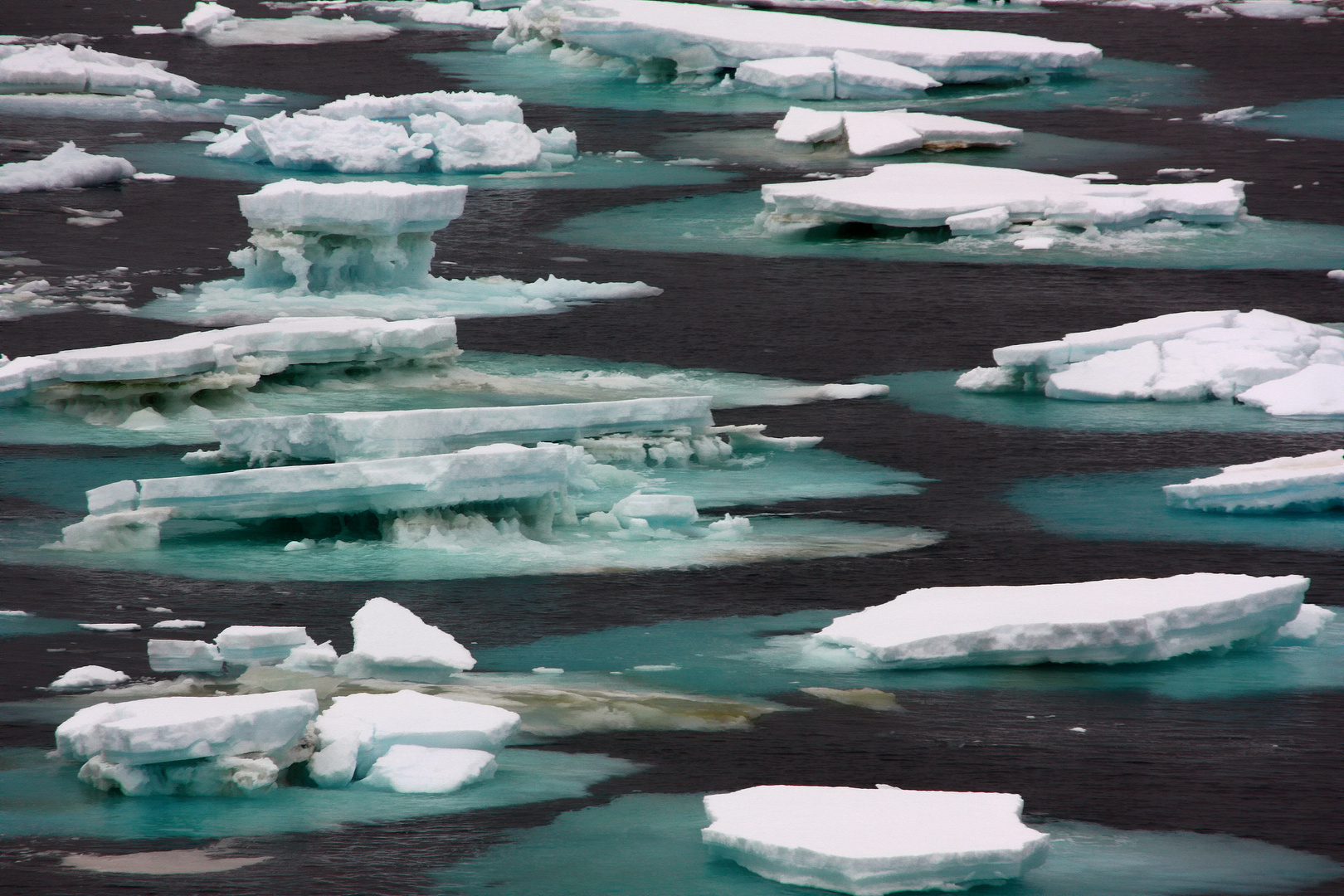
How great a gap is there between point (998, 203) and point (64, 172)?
7.49 m

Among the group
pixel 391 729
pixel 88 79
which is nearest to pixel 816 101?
pixel 88 79

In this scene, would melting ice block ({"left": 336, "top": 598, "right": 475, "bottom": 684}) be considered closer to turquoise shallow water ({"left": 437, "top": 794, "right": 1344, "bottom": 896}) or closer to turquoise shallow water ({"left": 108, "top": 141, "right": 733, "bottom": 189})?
turquoise shallow water ({"left": 437, "top": 794, "right": 1344, "bottom": 896})

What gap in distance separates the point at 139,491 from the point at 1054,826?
13.0 ft

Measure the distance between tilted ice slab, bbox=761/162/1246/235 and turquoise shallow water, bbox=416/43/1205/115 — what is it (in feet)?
17.8

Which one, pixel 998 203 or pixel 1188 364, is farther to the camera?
pixel 998 203

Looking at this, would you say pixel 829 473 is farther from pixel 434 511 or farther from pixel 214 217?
pixel 214 217

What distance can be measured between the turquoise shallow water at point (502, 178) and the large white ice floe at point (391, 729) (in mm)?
11540

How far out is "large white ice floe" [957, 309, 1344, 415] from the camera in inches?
400

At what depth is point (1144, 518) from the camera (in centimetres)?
811

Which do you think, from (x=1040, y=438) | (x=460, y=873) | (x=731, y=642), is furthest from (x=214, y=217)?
(x=460, y=873)

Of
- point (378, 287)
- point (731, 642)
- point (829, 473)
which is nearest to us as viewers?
point (731, 642)

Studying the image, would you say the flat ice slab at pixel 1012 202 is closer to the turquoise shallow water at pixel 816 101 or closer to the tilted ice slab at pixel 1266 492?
the turquoise shallow water at pixel 816 101

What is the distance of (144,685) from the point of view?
573 centimetres

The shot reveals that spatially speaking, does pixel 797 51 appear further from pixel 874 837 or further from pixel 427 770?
pixel 874 837
